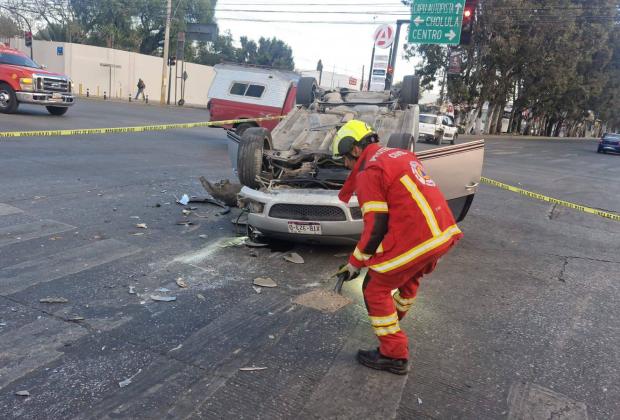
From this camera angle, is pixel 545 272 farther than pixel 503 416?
Yes

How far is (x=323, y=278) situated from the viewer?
4727 mm

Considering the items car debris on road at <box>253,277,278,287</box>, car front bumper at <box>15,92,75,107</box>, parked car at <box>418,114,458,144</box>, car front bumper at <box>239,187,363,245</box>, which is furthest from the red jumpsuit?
parked car at <box>418,114,458,144</box>

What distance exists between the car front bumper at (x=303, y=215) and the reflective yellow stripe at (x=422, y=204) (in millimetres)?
1893

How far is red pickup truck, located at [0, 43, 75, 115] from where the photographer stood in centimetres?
1556

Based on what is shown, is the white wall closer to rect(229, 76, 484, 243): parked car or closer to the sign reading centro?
the sign reading centro

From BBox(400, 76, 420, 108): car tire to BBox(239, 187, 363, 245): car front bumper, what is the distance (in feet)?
9.56

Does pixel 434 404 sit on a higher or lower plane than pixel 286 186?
lower

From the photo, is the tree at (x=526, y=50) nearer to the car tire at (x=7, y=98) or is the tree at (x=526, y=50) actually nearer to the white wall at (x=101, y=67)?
the white wall at (x=101, y=67)

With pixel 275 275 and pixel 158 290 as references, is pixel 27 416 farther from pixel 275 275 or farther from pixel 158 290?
pixel 275 275

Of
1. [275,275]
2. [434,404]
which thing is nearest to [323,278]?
[275,275]

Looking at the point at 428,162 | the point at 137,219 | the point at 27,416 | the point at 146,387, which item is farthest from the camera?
the point at 137,219

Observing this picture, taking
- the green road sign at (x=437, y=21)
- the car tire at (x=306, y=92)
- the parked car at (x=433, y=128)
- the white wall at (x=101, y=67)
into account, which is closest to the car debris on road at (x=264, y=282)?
the car tire at (x=306, y=92)

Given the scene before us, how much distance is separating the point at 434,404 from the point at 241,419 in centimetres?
108

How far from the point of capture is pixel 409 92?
7.35 m
